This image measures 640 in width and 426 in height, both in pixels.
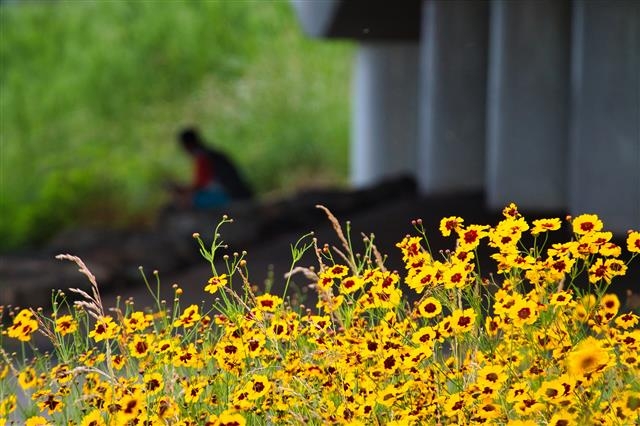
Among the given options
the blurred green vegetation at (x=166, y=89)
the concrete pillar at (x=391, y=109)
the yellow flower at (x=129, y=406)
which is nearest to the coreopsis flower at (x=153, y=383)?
the yellow flower at (x=129, y=406)

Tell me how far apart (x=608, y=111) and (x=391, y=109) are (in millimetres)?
9599

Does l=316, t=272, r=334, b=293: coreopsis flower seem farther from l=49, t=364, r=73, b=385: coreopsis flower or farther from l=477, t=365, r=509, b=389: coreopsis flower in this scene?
l=49, t=364, r=73, b=385: coreopsis flower

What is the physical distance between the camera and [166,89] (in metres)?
28.5

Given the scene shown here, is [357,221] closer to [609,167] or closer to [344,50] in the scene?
[609,167]

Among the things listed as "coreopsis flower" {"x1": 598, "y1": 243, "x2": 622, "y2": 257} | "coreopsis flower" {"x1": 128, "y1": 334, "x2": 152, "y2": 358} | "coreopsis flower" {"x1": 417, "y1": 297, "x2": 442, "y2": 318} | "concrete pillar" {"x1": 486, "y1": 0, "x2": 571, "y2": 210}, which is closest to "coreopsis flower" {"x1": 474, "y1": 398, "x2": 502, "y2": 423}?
"coreopsis flower" {"x1": 417, "y1": 297, "x2": 442, "y2": 318}

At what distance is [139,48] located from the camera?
2836cm

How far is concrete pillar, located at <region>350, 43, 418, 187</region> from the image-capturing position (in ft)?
64.0

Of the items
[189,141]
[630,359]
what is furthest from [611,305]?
[189,141]

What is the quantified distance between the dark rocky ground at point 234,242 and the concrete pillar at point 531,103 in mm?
307

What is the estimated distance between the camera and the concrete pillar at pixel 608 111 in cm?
995

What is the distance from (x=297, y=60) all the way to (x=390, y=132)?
8.84 meters

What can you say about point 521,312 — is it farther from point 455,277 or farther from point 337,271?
point 337,271

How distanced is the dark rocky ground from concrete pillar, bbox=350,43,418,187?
11.6ft

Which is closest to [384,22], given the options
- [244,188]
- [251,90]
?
[244,188]
